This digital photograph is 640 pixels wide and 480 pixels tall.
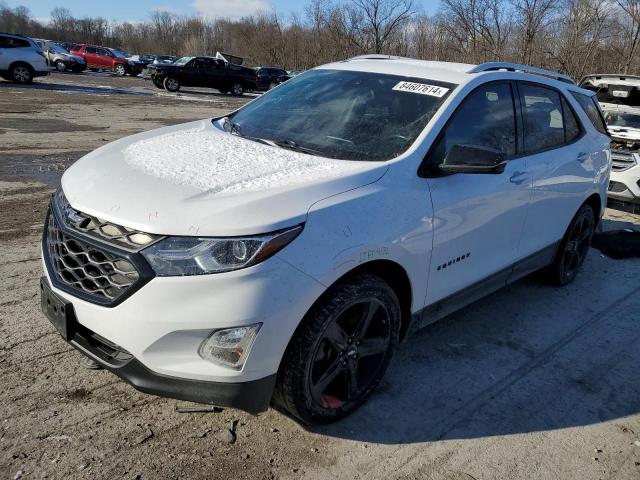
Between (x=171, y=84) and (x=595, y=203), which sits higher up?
(x=171, y=84)

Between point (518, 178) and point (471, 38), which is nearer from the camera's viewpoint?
point (518, 178)

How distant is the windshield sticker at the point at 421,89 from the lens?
11.5 feet

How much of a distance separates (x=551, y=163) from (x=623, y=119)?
6550mm

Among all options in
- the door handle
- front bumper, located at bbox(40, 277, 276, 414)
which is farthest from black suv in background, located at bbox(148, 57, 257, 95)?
front bumper, located at bbox(40, 277, 276, 414)

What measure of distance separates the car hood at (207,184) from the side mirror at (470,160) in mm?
422

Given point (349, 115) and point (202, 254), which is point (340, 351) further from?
point (349, 115)

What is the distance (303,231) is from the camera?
249cm

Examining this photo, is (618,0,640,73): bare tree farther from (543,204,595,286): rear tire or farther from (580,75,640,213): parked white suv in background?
(543,204,595,286): rear tire

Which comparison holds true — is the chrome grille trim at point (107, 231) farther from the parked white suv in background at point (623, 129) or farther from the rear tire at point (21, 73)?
the rear tire at point (21, 73)

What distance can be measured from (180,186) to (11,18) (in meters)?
145

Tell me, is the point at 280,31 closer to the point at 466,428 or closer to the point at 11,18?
the point at 466,428

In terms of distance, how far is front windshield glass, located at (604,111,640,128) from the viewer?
9555mm

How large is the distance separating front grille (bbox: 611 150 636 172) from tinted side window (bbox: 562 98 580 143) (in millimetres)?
3828

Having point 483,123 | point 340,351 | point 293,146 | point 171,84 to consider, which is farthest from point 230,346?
point 171,84
